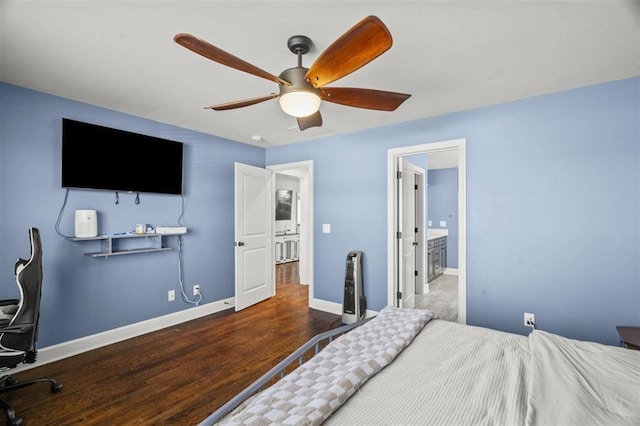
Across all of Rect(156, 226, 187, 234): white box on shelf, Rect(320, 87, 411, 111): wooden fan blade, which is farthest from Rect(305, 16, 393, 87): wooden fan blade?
Rect(156, 226, 187, 234): white box on shelf

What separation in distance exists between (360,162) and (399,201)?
2.35 ft

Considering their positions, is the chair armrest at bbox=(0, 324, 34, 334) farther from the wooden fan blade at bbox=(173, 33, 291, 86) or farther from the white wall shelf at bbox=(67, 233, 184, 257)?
the wooden fan blade at bbox=(173, 33, 291, 86)

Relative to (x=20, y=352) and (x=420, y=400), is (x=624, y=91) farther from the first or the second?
(x=20, y=352)

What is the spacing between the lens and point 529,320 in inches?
103

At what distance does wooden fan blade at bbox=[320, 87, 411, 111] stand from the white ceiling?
1.08ft

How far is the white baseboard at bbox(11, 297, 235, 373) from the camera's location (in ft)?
8.35

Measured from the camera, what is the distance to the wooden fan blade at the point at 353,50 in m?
1.14

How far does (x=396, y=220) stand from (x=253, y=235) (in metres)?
2.05

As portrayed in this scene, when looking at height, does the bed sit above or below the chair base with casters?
above

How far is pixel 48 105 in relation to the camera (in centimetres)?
258

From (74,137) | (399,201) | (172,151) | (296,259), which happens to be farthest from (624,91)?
(296,259)

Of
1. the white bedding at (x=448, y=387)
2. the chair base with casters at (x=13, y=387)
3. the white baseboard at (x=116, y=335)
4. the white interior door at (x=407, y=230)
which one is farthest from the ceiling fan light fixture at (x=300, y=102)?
the white baseboard at (x=116, y=335)

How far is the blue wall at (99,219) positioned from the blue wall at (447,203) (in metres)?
4.70

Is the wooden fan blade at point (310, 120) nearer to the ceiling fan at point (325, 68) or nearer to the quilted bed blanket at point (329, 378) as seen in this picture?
the ceiling fan at point (325, 68)
